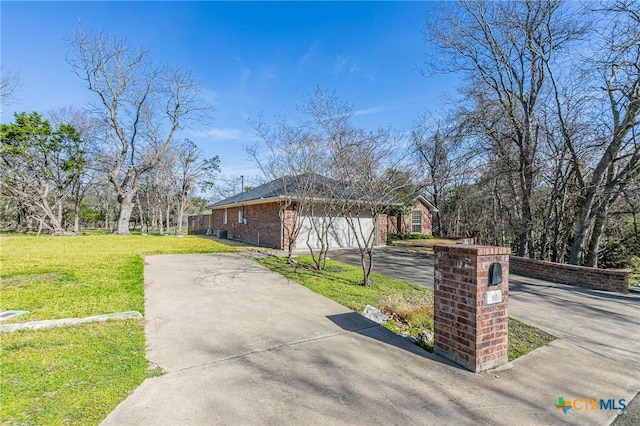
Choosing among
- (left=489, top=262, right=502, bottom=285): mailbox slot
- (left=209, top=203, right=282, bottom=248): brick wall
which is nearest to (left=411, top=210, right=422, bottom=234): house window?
(left=209, top=203, right=282, bottom=248): brick wall

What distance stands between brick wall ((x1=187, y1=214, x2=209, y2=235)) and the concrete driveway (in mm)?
23477

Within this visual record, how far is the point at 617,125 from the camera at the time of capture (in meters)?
8.06

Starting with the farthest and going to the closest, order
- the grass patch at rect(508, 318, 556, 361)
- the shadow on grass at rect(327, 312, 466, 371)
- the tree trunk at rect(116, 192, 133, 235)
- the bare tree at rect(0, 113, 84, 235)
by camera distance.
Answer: the tree trunk at rect(116, 192, 133, 235) → the bare tree at rect(0, 113, 84, 235) → the grass patch at rect(508, 318, 556, 361) → the shadow on grass at rect(327, 312, 466, 371)

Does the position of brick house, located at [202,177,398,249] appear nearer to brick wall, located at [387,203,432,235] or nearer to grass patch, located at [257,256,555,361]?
grass patch, located at [257,256,555,361]

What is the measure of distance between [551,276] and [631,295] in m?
1.55

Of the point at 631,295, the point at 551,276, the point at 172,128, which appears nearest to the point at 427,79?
the point at 551,276

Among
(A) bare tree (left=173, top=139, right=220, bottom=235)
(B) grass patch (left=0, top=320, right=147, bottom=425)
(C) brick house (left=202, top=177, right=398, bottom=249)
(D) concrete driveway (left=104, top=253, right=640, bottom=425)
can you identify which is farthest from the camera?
(A) bare tree (left=173, top=139, right=220, bottom=235)

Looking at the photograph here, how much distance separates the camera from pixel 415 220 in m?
22.8

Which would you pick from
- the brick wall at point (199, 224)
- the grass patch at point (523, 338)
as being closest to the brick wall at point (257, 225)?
the brick wall at point (199, 224)

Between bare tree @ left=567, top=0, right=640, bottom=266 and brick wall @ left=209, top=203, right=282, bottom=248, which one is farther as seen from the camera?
brick wall @ left=209, top=203, right=282, bottom=248

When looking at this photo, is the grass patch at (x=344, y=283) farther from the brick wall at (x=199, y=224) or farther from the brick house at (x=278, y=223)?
the brick wall at (x=199, y=224)

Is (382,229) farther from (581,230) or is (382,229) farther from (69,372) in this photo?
(69,372)

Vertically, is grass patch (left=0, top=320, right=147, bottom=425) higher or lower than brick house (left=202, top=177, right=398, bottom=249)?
lower

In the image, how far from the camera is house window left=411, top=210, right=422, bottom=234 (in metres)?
22.7
